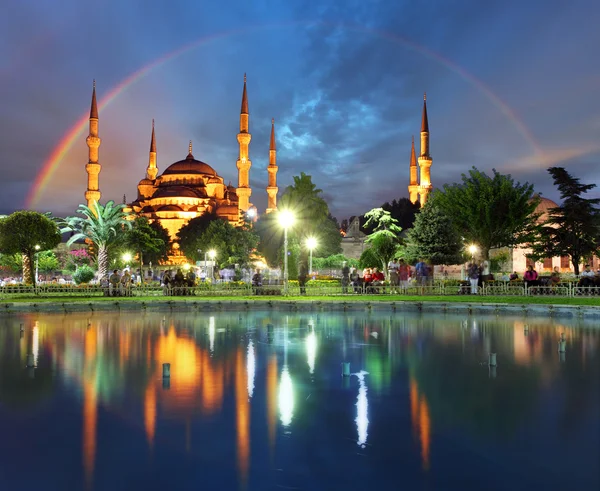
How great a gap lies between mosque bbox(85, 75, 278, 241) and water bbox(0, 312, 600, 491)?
46.7 metres

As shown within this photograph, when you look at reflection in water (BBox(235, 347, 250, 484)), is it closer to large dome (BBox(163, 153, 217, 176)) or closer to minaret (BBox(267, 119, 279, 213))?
minaret (BBox(267, 119, 279, 213))

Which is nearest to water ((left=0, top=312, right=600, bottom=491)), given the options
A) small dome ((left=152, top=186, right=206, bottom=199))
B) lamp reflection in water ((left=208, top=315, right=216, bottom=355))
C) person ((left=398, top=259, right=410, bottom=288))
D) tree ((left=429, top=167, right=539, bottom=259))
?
lamp reflection in water ((left=208, top=315, right=216, bottom=355))

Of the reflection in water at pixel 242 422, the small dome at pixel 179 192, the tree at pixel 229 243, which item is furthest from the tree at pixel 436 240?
the small dome at pixel 179 192

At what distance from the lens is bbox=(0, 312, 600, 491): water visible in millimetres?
4477

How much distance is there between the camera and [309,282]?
30125mm

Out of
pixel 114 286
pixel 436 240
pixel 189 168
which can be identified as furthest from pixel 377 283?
pixel 189 168

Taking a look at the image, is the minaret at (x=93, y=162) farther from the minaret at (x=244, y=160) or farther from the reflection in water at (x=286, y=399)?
the reflection in water at (x=286, y=399)

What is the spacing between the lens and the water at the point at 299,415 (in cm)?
448

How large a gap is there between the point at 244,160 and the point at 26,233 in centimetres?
3774

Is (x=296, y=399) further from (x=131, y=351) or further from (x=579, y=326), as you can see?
(x=579, y=326)

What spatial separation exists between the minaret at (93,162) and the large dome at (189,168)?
17988 millimetres

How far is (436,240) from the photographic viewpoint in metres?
34.7

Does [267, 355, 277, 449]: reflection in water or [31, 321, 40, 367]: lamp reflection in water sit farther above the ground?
[31, 321, 40, 367]: lamp reflection in water

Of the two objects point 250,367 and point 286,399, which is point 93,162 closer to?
point 250,367
